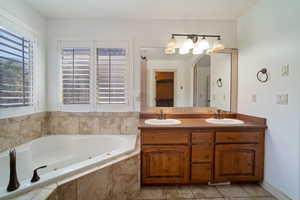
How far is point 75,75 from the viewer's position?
2.27 m

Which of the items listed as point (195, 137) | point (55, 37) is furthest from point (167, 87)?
point (55, 37)

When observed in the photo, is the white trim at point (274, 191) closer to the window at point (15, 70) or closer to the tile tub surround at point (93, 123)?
the tile tub surround at point (93, 123)

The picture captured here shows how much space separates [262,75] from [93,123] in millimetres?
2432

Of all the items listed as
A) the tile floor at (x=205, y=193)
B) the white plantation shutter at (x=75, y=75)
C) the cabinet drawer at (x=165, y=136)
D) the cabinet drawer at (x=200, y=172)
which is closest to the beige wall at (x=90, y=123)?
the white plantation shutter at (x=75, y=75)

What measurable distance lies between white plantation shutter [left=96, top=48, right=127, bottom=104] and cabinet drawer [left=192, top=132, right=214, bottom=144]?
1.19 meters

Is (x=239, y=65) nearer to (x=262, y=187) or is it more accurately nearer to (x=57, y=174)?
(x=262, y=187)

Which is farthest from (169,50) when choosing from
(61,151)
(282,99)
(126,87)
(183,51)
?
(61,151)

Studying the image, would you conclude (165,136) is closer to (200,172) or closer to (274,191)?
(200,172)

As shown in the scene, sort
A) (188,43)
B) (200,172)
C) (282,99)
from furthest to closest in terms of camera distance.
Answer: (188,43), (200,172), (282,99)

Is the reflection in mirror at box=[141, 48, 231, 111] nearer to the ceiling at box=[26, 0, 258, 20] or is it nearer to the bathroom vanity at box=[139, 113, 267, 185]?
the ceiling at box=[26, 0, 258, 20]

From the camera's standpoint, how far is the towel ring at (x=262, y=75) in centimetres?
177

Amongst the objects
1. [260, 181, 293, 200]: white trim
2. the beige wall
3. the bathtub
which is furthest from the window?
[260, 181, 293, 200]: white trim

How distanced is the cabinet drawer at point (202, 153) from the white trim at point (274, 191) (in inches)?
29.7

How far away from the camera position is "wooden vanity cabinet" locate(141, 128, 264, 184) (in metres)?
1.77
